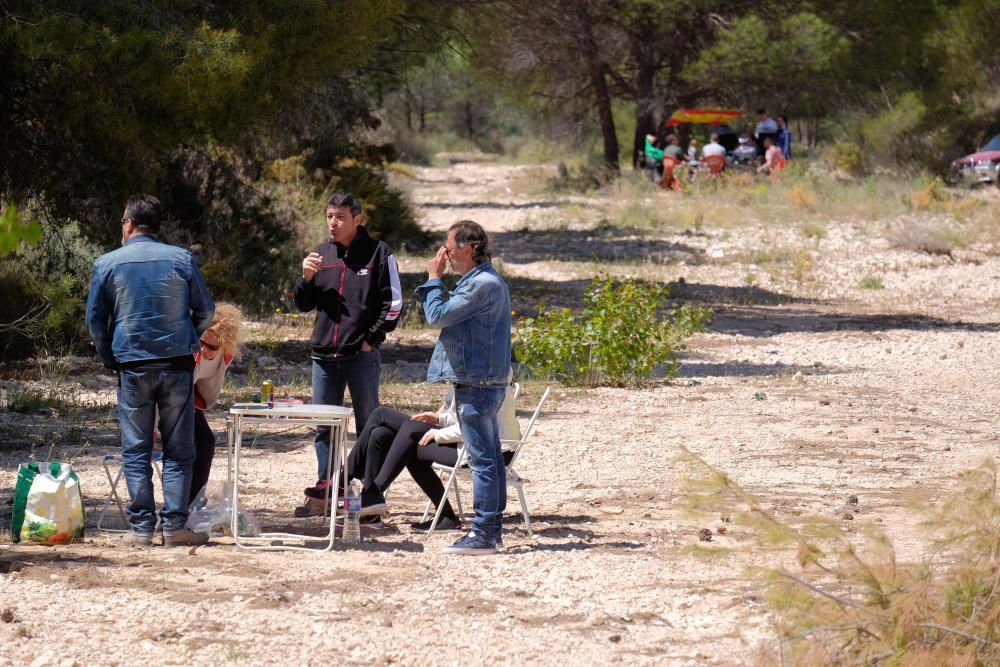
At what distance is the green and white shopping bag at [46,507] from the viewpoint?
21.5ft

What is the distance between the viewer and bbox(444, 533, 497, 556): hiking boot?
21.6ft

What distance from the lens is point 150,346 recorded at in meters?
6.55

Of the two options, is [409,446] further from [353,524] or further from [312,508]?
[312,508]

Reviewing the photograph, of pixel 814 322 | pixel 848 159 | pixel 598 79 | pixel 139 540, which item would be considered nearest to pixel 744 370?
pixel 814 322

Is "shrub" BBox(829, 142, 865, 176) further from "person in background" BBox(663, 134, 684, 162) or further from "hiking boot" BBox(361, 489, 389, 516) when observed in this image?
Answer: "hiking boot" BBox(361, 489, 389, 516)

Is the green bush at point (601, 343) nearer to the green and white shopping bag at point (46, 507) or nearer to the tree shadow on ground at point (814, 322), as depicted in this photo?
the tree shadow on ground at point (814, 322)

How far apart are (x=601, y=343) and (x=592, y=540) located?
5.47 metres

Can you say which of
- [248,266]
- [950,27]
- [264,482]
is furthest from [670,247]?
[264,482]

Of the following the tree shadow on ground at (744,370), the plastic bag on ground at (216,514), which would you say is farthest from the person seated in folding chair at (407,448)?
the tree shadow on ground at (744,370)

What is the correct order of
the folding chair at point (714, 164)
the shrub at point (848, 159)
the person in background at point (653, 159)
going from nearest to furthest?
the folding chair at point (714, 164), the person in background at point (653, 159), the shrub at point (848, 159)

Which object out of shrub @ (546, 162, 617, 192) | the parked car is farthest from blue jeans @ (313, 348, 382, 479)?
shrub @ (546, 162, 617, 192)

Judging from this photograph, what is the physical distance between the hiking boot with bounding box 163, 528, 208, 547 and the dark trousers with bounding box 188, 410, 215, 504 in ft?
1.55

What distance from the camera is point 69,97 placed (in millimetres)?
11984

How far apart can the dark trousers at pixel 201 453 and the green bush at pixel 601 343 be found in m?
5.44
